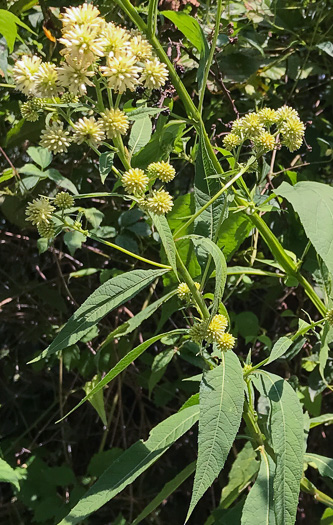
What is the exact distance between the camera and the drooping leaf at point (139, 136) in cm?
105

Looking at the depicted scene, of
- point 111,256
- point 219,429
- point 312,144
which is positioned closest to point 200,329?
point 219,429

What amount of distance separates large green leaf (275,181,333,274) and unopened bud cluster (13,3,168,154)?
0.29 metres

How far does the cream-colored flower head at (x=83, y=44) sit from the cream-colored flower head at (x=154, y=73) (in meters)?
0.12

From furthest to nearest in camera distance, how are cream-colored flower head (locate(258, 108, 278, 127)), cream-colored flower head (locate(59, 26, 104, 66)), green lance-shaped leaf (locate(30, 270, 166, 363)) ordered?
1. cream-colored flower head (locate(258, 108, 278, 127))
2. green lance-shaped leaf (locate(30, 270, 166, 363))
3. cream-colored flower head (locate(59, 26, 104, 66))

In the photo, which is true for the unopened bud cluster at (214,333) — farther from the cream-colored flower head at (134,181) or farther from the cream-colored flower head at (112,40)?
the cream-colored flower head at (112,40)

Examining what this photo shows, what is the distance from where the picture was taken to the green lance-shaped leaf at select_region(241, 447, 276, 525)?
944 millimetres

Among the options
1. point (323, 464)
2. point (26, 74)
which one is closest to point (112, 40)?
point (26, 74)

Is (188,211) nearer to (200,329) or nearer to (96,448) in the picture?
(200,329)

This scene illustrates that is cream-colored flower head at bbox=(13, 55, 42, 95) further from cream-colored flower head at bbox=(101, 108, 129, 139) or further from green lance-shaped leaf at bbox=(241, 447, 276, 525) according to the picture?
green lance-shaped leaf at bbox=(241, 447, 276, 525)

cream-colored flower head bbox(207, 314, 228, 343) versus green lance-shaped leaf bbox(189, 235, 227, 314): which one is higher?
green lance-shaped leaf bbox(189, 235, 227, 314)

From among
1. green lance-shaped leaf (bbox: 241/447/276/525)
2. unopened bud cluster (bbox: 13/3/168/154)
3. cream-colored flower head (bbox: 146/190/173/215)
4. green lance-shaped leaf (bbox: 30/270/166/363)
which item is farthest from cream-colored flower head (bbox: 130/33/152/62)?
green lance-shaped leaf (bbox: 241/447/276/525)

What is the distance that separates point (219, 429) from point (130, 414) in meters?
0.92

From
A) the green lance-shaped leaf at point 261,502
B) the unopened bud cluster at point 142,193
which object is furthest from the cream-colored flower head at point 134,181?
the green lance-shaped leaf at point 261,502

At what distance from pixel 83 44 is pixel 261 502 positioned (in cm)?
77
